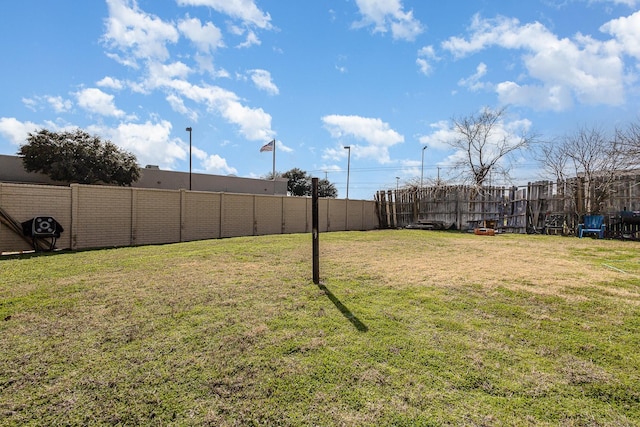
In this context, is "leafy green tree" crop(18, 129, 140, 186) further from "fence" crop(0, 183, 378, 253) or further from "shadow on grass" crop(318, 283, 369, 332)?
"shadow on grass" crop(318, 283, 369, 332)

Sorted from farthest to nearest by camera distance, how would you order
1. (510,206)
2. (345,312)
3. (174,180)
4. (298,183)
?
(298,183) → (174,180) → (510,206) → (345,312)

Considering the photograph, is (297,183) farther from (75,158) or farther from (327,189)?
(75,158)

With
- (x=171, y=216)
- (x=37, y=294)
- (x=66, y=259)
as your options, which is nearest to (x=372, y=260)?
(x=37, y=294)

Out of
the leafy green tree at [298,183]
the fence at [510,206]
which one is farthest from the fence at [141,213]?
the leafy green tree at [298,183]

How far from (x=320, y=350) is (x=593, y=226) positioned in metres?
13.8

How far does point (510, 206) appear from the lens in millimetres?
15305

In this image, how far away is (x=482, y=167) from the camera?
2105 cm

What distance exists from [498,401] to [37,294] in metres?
5.18

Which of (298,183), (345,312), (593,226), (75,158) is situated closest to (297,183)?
(298,183)

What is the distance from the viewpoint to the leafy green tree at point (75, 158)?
20812 mm

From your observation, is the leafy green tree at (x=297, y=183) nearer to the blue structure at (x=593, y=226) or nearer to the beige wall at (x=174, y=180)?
the beige wall at (x=174, y=180)

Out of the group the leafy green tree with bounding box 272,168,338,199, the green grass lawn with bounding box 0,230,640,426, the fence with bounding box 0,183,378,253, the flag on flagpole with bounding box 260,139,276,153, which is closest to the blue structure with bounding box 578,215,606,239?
the green grass lawn with bounding box 0,230,640,426

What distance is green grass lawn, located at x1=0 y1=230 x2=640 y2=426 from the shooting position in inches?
79.9

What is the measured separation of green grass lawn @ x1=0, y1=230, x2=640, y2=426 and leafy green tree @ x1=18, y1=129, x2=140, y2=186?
20.3 m
